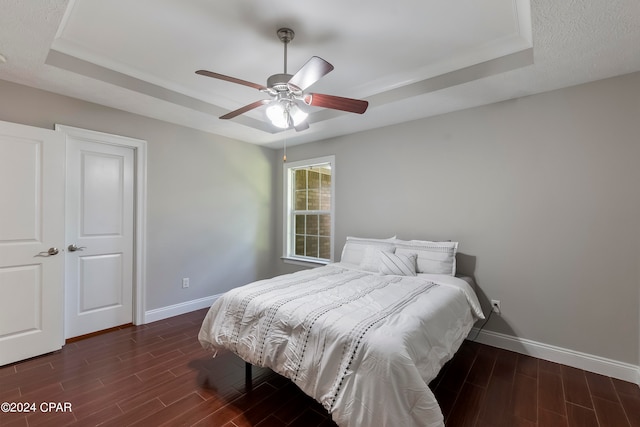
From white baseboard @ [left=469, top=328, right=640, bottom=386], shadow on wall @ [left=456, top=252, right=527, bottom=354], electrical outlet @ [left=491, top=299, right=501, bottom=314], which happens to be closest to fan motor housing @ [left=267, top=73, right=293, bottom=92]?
shadow on wall @ [left=456, top=252, right=527, bottom=354]

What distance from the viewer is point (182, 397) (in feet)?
6.48

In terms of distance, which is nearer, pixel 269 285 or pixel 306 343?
pixel 306 343

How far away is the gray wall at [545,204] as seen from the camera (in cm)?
225

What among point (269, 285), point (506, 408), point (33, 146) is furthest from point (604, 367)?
point (33, 146)

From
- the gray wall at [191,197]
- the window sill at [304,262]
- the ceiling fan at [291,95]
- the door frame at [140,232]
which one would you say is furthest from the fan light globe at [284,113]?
the window sill at [304,262]

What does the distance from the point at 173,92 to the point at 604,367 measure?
4586 millimetres

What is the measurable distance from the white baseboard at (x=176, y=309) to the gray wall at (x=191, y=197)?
6 cm

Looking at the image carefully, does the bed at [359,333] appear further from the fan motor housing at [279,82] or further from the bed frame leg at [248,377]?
the fan motor housing at [279,82]

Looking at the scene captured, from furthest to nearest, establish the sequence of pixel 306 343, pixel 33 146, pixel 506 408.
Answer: pixel 33 146, pixel 506 408, pixel 306 343

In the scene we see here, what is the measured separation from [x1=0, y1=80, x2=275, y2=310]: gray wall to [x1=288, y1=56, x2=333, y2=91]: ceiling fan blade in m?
1.85

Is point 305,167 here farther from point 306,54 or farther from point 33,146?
point 33,146

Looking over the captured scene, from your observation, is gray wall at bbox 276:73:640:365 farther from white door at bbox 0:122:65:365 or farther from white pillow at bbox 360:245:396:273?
white door at bbox 0:122:65:365

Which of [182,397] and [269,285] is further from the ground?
[269,285]

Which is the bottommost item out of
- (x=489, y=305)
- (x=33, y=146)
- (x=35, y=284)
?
(x=489, y=305)
